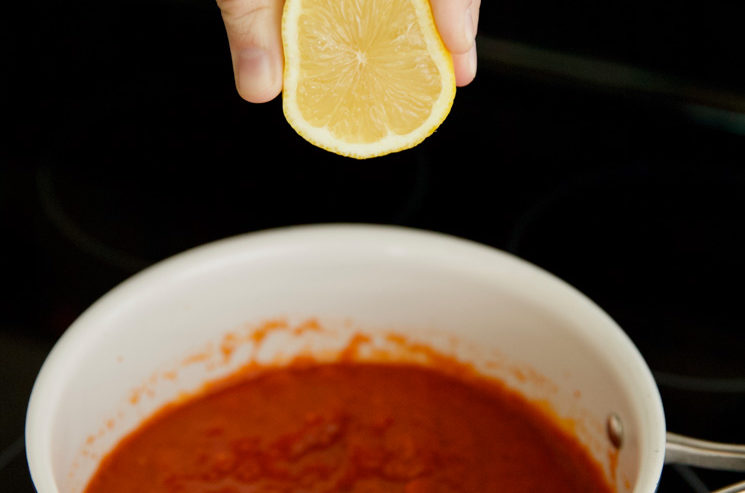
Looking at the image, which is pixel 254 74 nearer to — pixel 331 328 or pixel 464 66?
pixel 464 66

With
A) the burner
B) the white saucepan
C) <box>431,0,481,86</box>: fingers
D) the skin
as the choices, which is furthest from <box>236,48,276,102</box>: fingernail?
the burner

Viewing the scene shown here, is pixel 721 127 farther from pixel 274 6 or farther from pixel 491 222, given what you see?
pixel 274 6

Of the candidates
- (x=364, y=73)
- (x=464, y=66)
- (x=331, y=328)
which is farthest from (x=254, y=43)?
(x=331, y=328)

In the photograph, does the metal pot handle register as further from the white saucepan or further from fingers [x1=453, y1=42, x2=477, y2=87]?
fingers [x1=453, y1=42, x2=477, y2=87]

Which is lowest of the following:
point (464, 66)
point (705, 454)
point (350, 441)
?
point (350, 441)

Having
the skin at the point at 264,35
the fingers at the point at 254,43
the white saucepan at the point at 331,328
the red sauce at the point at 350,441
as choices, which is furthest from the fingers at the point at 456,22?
the red sauce at the point at 350,441

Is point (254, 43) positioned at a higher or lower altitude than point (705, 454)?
higher

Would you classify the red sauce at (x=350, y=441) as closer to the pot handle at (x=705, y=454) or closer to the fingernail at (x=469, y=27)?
the pot handle at (x=705, y=454)

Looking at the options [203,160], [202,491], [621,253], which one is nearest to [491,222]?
[621,253]
